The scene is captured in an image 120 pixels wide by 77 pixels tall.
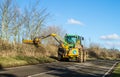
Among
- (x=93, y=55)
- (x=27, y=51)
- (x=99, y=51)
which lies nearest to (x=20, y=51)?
(x=27, y=51)

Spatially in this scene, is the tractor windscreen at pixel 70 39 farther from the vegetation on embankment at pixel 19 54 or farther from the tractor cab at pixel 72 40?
the vegetation on embankment at pixel 19 54

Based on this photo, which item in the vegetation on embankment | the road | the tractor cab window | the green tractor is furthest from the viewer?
the tractor cab window

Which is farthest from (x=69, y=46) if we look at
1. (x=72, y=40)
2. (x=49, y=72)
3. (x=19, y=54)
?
(x=49, y=72)

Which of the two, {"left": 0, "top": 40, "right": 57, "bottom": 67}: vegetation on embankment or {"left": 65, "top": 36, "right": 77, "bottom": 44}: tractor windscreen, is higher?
{"left": 65, "top": 36, "right": 77, "bottom": 44}: tractor windscreen

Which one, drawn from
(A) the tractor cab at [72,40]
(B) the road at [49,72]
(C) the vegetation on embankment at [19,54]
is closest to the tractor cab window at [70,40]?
(A) the tractor cab at [72,40]

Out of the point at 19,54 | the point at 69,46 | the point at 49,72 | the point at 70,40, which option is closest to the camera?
the point at 49,72

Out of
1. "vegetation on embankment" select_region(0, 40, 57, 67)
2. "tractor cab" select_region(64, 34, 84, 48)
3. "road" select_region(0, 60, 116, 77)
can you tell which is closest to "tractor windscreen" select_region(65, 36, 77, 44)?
"tractor cab" select_region(64, 34, 84, 48)

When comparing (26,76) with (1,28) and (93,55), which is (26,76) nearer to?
(1,28)

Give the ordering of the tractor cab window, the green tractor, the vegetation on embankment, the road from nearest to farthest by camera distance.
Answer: the road → the vegetation on embankment → the green tractor → the tractor cab window

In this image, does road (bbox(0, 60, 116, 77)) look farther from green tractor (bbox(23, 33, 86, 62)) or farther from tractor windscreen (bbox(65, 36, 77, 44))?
tractor windscreen (bbox(65, 36, 77, 44))

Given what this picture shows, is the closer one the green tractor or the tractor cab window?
the green tractor

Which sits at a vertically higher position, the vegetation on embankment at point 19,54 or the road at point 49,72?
the vegetation on embankment at point 19,54

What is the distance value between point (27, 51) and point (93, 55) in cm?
5105

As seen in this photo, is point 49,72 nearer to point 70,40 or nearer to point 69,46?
point 69,46
